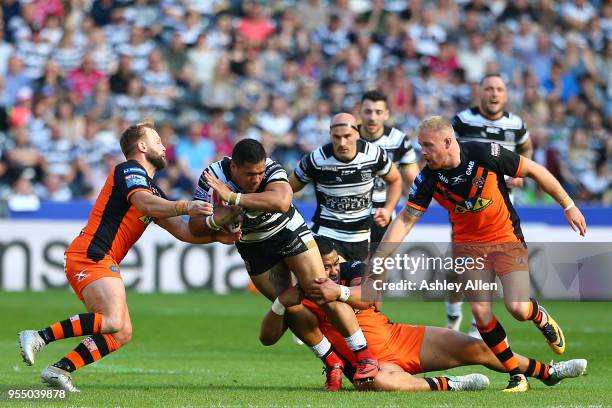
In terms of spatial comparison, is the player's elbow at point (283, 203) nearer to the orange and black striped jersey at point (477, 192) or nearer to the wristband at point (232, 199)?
the wristband at point (232, 199)

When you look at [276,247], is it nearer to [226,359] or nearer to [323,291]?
[323,291]

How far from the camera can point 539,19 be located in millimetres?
25750

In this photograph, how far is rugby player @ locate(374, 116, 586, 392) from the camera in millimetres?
9680

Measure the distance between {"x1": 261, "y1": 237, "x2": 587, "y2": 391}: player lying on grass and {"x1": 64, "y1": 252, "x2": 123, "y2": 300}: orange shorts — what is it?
141cm

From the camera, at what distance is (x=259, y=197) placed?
9297 mm

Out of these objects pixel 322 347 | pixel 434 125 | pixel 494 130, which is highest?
pixel 434 125

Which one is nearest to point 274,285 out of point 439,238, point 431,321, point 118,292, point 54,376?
point 118,292

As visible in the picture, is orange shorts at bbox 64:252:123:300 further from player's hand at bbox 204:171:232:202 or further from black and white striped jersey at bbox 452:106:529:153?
black and white striped jersey at bbox 452:106:529:153

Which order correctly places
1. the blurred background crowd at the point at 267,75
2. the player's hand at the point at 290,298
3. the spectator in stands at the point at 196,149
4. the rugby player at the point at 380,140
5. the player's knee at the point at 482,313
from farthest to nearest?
the spectator in stands at the point at 196,149 → the blurred background crowd at the point at 267,75 → the rugby player at the point at 380,140 → the player's hand at the point at 290,298 → the player's knee at the point at 482,313

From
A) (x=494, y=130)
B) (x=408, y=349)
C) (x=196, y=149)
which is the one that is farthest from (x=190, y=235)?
(x=196, y=149)

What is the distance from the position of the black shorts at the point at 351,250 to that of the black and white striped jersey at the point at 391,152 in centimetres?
86

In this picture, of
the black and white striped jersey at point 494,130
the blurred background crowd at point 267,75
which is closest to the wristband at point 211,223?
the black and white striped jersey at point 494,130

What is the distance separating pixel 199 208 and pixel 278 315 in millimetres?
1329

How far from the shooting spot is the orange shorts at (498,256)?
999 centimetres
